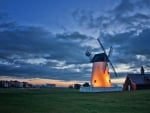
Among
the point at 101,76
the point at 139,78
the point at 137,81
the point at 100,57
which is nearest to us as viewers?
the point at 101,76

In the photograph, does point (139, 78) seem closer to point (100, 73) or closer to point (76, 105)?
point (100, 73)

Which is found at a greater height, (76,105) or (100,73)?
(100,73)

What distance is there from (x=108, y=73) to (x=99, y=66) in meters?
2.58

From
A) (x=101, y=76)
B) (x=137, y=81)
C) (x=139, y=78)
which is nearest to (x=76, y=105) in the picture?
(x=101, y=76)

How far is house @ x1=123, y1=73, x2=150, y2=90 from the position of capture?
68000mm

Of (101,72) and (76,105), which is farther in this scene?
(101,72)

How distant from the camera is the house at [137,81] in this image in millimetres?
68000

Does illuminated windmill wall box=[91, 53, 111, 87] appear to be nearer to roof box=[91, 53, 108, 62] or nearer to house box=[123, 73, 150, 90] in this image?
roof box=[91, 53, 108, 62]

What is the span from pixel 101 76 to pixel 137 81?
27.9 feet

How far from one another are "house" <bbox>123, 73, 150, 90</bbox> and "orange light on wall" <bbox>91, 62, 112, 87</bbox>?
5009mm

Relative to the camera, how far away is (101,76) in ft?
220

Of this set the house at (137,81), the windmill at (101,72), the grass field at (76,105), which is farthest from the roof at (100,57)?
the grass field at (76,105)

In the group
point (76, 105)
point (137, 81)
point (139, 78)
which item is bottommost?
point (76, 105)

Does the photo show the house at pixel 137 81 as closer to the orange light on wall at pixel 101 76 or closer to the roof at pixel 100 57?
the orange light on wall at pixel 101 76
